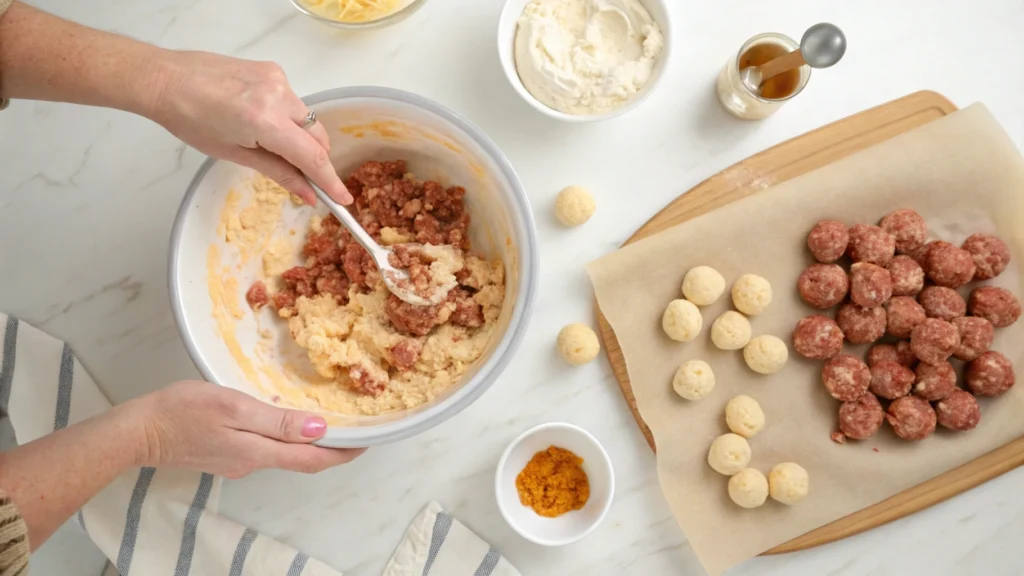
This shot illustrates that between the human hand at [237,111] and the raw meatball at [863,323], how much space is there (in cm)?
122

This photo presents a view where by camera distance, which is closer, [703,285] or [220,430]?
[220,430]

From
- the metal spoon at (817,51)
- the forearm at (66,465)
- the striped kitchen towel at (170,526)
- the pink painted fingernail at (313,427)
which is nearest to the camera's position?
the forearm at (66,465)

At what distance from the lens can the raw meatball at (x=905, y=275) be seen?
5.39 ft

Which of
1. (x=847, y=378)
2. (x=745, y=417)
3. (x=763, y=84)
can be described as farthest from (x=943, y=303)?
(x=763, y=84)

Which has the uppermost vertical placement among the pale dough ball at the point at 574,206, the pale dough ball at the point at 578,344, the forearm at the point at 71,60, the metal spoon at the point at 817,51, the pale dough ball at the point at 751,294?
the metal spoon at the point at 817,51

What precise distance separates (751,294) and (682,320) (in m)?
0.17

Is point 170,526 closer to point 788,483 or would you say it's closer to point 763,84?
point 788,483

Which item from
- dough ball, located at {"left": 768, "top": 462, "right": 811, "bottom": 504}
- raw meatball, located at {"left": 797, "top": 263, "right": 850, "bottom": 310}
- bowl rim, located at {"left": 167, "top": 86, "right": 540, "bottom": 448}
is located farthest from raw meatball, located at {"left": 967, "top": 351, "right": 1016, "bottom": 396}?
bowl rim, located at {"left": 167, "top": 86, "right": 540, "bottom": 448}

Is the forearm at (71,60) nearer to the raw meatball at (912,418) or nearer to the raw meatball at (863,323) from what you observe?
the raw meatball at (863,323)

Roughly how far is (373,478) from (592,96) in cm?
105

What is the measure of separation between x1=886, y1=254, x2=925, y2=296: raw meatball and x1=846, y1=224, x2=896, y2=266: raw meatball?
2 cm

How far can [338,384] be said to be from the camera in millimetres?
1549

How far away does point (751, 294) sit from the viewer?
1627mm

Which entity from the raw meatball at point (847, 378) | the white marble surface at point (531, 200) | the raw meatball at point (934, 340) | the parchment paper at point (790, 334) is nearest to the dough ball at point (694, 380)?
the parchment paper at point (790, 334)
